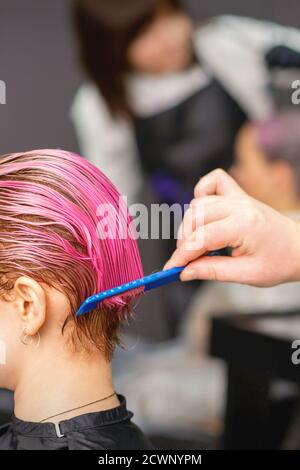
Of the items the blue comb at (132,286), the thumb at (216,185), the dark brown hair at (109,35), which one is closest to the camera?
the blue comb at (132,286)

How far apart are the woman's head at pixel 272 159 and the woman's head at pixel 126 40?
421mm

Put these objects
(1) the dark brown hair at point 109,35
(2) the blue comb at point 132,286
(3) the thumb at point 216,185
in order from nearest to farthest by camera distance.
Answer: (2) the blue comb at point 132,286, (3) the thumb at point 216,185, (1) the dark brown hair at point 109,35

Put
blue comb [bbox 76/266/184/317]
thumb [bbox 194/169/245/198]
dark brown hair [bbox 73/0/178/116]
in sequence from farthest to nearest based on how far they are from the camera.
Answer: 1. dark brown hair [bbox 73/0/178/116]
2. thumb [bbox 194/169/245/198]
3. blue comb [bbox 76/266/184/317]

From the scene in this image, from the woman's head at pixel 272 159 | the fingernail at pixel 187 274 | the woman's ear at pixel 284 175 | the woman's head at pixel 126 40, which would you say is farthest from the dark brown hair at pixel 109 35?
the fingernail at pixel 187 274

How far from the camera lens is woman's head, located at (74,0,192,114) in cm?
272

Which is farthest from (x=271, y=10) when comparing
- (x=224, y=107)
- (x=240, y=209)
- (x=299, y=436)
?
(x=240, y=209)

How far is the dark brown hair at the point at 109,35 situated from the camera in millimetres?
2721

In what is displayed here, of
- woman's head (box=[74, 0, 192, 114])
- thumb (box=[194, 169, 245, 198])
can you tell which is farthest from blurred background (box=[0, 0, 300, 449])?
thumb (box=[194, 169, 245, 198])

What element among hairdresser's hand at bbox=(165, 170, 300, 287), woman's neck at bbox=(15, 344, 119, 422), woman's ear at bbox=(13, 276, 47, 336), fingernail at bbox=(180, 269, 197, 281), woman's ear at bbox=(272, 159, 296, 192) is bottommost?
woman's neck at bbox=(15, 344, 119, 422)

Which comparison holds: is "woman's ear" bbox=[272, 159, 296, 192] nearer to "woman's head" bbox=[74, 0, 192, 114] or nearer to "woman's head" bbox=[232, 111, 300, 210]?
"woman's head" bbox=[232, 111, 300, 210]

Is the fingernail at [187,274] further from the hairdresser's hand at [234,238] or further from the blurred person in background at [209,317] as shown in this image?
the blurred person in background at [209,317]

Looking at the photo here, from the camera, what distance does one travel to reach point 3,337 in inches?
42.8
